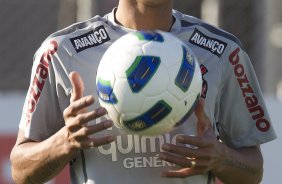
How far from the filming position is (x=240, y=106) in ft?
12.9

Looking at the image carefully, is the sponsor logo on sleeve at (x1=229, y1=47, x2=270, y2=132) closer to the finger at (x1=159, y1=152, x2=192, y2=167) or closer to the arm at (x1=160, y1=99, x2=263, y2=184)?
the arm at (x1=160, y1=99, x2=263, y2=184)

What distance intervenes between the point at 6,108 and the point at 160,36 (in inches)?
101

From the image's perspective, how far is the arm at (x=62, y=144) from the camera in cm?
331

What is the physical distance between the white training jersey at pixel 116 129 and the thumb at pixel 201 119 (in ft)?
0.93

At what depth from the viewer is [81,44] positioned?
12.6 feet

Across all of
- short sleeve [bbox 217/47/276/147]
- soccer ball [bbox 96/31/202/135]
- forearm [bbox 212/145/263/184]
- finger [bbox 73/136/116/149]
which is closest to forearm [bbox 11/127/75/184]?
finger [bbox 73/136/116/149]

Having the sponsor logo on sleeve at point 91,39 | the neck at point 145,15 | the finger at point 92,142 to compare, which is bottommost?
the finger at point 92,142

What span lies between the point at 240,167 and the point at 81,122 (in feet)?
2.44

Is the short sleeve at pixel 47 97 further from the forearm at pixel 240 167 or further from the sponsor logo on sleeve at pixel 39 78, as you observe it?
the forearm at pixel 240 167

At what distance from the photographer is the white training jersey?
12.4ft

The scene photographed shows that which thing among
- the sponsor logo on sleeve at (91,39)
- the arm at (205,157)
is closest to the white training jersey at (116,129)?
the sponsor logo on sleeve at (91,39)

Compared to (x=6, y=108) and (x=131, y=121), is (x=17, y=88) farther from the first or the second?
(x=131, y=121)

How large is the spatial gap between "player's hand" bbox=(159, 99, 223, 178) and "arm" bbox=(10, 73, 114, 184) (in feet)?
0.72

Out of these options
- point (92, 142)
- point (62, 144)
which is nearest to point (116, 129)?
point (62, 144)
